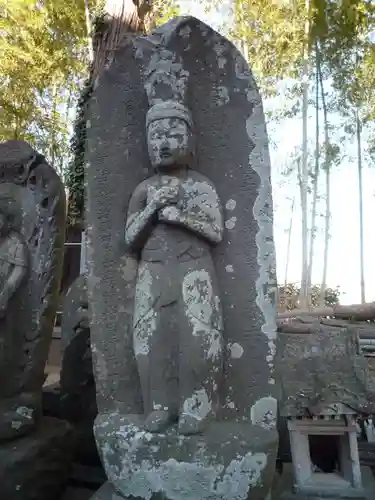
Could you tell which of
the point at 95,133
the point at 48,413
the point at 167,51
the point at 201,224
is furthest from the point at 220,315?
the point at 48,413

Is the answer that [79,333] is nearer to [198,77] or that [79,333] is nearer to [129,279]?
[129,279]

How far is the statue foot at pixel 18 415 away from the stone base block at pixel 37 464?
5 cm

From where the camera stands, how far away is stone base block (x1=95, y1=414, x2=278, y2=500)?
215cm

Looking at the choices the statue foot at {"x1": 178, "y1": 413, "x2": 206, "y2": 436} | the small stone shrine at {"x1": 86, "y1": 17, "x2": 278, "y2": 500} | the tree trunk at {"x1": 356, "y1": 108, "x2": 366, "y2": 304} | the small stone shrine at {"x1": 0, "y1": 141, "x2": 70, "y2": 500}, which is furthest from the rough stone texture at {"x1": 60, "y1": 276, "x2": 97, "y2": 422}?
the tree trunk at {"x1": 356, "y1": 108, "x2": 366, "y2": 304}

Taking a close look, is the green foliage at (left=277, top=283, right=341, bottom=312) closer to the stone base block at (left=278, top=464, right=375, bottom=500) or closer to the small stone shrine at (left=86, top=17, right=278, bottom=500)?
the stone base block at (left=278, top=464, right=375, bottom=500)

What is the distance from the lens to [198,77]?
2740 mm

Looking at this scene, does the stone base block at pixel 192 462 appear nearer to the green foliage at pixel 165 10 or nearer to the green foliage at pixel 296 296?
the green foliage at pixel 165 10

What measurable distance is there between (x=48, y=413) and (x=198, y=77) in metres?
2.66

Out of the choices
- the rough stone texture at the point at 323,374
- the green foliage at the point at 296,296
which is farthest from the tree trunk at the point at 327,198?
the rough stone texture at the point at 323,374

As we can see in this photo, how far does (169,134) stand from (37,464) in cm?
198

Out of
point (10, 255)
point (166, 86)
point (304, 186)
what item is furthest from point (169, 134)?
point (304, 186)

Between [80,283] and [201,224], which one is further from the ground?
[201,224]

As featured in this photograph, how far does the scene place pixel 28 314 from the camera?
9.66 feet

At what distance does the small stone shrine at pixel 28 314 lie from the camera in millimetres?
2676
